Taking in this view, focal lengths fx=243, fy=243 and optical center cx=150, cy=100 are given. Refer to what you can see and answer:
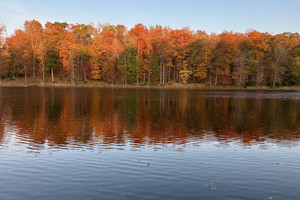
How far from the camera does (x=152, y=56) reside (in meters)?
79.7

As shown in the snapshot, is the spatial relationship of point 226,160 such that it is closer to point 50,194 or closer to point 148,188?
point 148,188

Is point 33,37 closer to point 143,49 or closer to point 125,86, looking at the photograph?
point 125,86

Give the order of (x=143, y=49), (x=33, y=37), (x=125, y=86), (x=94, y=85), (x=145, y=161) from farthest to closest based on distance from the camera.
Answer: (x=143, y=49)
(x=33, y=37)
(x=94, y=85)
(x=125, y=86)
(x=145, y=161)

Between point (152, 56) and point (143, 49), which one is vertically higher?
point (143, 49)

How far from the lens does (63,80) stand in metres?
79.1

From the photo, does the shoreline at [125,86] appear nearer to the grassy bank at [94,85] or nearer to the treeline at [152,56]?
the grassy bank at [94,85]

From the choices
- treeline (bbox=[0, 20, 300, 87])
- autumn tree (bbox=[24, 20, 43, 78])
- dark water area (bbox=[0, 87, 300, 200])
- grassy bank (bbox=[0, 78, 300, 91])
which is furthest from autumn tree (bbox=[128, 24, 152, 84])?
dark water area (bbox=[0, 87, 300, 200])

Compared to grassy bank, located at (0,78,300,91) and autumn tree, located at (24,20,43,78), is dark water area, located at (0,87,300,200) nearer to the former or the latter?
grassy bank, located at (0,78,300,91)

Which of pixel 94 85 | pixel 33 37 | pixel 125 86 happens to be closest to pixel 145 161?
pixel 125 86

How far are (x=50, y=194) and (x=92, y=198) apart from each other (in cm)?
138

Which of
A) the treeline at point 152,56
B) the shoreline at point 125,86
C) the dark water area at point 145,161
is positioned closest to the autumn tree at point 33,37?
the treeline at point 152,56

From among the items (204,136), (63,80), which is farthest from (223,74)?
(204,136)

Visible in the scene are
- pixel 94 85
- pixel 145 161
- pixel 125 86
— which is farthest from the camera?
pixel 94 85

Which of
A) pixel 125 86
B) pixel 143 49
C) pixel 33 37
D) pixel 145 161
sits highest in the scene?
pixel 33 37
